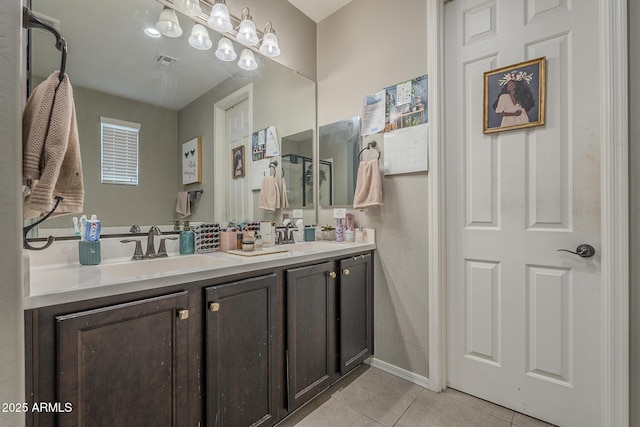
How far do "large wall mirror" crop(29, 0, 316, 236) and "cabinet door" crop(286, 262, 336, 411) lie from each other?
737mm

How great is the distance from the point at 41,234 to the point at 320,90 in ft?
6.69

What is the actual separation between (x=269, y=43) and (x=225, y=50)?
0.32 metres

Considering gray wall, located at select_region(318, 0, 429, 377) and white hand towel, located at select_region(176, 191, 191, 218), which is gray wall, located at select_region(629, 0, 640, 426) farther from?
white hand towel, located at select_region(176, 191, 191, 218)

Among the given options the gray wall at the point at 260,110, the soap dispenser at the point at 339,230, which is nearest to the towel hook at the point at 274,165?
the gray wall at the point at 260,110

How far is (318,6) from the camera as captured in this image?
2250 millimetres

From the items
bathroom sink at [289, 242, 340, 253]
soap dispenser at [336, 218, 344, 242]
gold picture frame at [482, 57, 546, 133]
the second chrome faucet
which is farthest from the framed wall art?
gold picture frame at [482, 57, 546, 133]

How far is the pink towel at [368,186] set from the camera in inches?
75.7

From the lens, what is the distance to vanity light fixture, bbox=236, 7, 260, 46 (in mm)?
1811

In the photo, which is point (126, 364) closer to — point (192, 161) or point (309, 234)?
point (192, 161)

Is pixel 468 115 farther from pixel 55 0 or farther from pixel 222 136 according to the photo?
pixel 55 0

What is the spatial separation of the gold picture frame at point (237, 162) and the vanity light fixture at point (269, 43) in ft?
2.28

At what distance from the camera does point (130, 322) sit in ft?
3.06

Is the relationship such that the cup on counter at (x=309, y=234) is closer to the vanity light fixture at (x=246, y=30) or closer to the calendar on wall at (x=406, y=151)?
the calendar on wall at (x=406, y=151)

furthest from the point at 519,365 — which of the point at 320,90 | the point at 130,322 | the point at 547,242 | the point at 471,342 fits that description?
the point at 320,90
